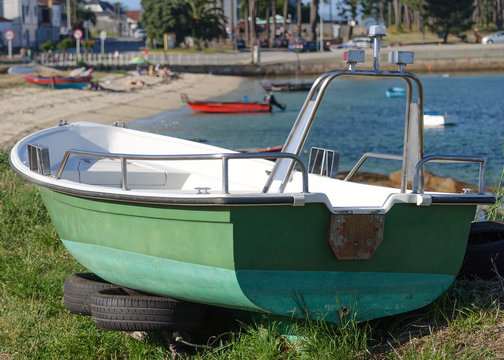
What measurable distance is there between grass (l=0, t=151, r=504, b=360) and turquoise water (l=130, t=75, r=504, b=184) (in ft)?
32.0

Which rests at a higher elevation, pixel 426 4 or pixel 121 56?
pixel 426 4

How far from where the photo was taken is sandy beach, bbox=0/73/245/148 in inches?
865

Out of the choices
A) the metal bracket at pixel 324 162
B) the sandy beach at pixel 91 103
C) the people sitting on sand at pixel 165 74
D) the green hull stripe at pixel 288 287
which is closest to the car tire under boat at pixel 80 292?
the green hull stripe at pixel 288 287

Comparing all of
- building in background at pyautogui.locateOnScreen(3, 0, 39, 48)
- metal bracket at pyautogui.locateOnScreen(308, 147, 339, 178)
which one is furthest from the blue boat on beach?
metal bracket at pyautogui.locateOnScreen(308, 147, 339, 178)

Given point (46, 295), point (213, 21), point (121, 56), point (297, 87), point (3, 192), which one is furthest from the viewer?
point (213, 21)

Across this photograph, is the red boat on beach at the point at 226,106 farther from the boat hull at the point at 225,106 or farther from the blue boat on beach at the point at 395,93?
the blue boat on beach at the point at 395,93

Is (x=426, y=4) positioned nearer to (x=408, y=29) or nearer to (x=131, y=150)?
(x=408, y=29)

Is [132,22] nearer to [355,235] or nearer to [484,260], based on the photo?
[484,260]

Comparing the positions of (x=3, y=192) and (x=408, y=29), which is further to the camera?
(x=408, y=29)

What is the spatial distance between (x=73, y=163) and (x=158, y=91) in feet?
Answer: 107

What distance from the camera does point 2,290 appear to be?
598 cm

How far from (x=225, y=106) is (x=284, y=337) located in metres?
27.3

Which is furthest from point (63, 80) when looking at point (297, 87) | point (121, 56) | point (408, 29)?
point (408, 29)

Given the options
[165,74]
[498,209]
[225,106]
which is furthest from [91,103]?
[498,209]
